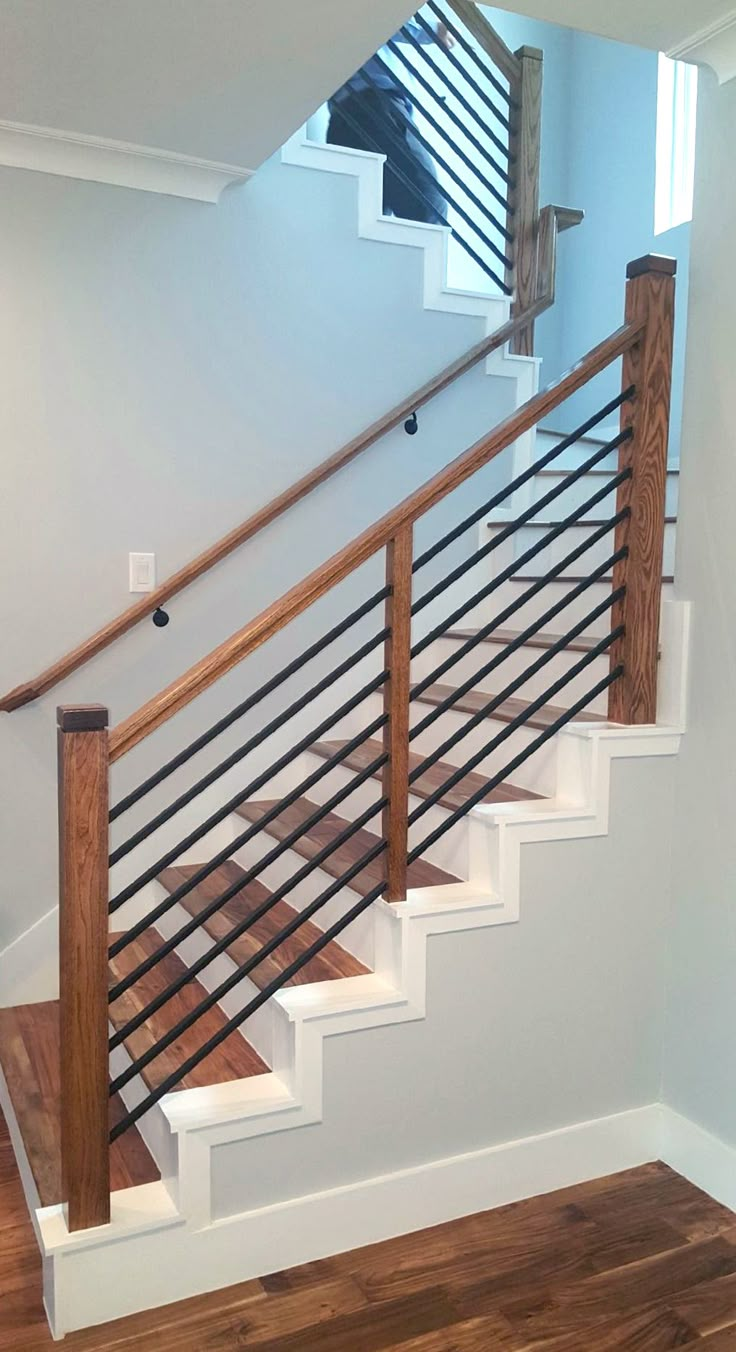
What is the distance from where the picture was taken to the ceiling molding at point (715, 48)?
75.9 inches

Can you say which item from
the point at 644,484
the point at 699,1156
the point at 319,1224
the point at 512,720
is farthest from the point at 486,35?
the point at 319,1224

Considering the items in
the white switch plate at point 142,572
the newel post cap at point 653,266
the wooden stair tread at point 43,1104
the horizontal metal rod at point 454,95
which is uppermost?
the horizontal metal rod at point 454,95

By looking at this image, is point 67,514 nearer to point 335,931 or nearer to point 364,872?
point 364,872

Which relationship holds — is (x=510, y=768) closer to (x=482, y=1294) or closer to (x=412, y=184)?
(x=482, y=1294)

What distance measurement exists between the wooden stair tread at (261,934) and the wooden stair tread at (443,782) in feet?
1.34

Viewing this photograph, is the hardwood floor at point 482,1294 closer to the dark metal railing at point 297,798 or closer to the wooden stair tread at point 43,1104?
the wooden stair tread at point 43,1104

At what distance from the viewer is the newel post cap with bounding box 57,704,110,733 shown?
5.38ft

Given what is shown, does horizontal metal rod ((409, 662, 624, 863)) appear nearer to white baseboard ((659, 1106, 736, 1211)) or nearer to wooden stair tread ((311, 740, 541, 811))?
wooden stair tread ((311, 740, 541, 811))

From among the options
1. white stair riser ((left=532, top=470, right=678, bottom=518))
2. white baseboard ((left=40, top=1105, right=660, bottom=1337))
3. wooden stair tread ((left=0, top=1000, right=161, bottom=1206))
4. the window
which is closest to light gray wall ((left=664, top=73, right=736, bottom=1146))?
white baseboard ((left=40, top=1105, right=660, bottom=1337))

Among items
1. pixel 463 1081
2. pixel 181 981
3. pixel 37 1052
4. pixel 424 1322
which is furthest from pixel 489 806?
pixel 37 1052

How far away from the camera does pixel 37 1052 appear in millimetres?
2473

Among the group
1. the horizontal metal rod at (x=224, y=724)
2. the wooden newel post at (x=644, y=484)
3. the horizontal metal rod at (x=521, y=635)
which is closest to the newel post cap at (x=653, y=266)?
the wooden newel post at (x=644, y=484)

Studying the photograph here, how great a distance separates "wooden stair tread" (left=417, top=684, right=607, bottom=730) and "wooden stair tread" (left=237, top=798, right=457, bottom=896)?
395 mm

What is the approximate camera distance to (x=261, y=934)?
2332 millimetres
